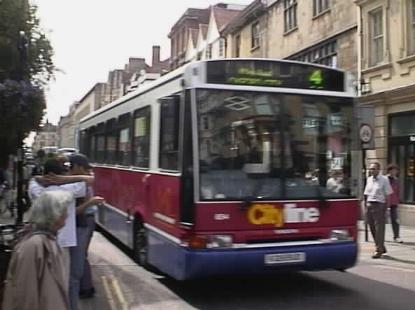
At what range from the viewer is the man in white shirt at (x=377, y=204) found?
12312mm

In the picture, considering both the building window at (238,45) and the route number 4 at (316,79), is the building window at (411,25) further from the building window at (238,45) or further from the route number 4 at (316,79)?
the building window at (238,45)

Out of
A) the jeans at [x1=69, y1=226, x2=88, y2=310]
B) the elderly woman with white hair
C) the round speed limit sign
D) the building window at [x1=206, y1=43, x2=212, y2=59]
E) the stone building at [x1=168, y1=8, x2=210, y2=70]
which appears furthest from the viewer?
the stone building at [x1=168, y1=8, x2=210, y2=70]

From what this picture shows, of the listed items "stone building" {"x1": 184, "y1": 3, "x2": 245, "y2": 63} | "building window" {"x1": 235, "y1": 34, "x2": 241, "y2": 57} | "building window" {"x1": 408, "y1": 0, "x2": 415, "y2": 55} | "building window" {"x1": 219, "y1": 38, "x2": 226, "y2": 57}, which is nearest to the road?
"building window" {"x1": 408, "y1": 0, "x2": 415, "y2": 55}

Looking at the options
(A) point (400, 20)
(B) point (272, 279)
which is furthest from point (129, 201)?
(A) point (400, 20)

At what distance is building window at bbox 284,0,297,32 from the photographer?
97.0ft

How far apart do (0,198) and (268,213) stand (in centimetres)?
1474

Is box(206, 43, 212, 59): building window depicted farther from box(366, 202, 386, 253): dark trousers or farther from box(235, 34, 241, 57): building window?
box(366, 202, 386, 253): dark trousers

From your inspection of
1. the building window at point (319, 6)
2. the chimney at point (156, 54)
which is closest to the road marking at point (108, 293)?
the building window at point (319, 6)

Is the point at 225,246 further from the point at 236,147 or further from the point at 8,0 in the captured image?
the point at 8,0

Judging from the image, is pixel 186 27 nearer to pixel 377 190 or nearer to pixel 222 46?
pixel 222 46

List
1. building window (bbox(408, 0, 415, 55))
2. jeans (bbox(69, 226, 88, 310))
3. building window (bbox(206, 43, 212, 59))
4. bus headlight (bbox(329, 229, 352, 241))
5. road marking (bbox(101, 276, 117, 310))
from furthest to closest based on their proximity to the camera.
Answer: building window (bbox(206, 43, 212, 59)) → building window (bbox(408, 0, 415, 55)) → bus headlight (bbox(329, 229, 352, 241)) → road marking (bbox(101, 276, 117, 310)) → jeans (bbox(69, 226, 88, 310))

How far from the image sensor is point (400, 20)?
20.3 meters

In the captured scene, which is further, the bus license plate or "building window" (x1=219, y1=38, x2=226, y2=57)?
"building window" (x1=219, y1=38, x2=226, y2=57)

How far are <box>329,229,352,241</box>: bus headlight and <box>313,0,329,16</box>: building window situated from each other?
19.1 m
